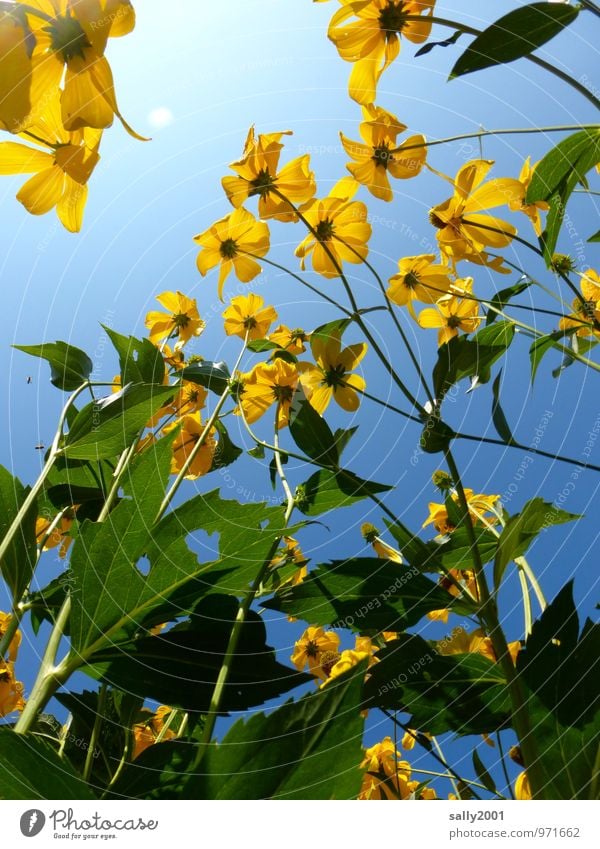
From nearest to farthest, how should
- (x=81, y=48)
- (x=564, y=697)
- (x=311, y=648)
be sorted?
(x=81, y=48) < (x=564, y=697) < (x=311, y=648)

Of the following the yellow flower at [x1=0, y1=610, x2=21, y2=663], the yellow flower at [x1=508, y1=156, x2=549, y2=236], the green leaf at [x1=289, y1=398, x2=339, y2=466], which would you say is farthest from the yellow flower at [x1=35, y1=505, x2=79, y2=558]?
the yellow flower at [x1=508, y1=156, x2=549, y2=236]

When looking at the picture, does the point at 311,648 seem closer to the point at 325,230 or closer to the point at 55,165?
the point at 325,230

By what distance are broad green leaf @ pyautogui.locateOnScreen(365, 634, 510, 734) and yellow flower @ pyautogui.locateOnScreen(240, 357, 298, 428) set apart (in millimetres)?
363

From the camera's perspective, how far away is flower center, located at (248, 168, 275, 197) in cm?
56

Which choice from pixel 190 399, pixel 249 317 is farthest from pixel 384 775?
pixel 249 317

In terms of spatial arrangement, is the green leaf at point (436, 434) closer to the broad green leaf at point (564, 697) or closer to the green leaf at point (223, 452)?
the broad green leaf at point (564, 697)

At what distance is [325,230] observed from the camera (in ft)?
2.02

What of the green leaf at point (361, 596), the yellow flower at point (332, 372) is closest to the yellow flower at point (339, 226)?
the yellow flower at point (332, 372)

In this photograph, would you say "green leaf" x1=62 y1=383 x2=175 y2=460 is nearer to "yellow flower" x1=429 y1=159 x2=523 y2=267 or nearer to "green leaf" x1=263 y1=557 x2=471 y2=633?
"green leaf" x1=263 y1=557 x2=471 y2=633

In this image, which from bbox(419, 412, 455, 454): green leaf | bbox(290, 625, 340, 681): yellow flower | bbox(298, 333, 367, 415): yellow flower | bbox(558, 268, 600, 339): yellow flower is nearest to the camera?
bbox(419, 412, 455, 454): green leaf

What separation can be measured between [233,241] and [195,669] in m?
0.48
